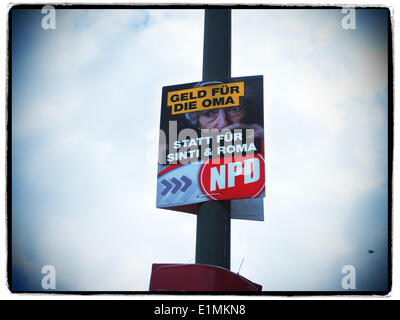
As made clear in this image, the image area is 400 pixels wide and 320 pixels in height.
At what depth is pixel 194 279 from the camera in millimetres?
8297

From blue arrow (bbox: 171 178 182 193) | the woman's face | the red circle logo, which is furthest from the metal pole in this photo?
the woman's face

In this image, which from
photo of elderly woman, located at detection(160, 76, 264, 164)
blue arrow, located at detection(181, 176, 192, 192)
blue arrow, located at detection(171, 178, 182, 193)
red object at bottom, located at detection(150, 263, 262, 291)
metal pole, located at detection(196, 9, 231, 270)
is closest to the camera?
red object at bottom, located at detection(150, 263, 262, 291)

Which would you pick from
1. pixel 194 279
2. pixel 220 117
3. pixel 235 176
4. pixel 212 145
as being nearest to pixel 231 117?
pixel 220 117

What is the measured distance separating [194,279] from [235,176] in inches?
88.8

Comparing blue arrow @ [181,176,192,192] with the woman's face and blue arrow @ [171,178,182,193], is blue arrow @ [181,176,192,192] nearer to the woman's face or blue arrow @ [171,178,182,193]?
blue arrow @ [171,178,182,193]

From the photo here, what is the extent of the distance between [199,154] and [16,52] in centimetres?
406

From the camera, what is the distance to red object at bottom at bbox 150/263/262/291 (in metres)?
8.25

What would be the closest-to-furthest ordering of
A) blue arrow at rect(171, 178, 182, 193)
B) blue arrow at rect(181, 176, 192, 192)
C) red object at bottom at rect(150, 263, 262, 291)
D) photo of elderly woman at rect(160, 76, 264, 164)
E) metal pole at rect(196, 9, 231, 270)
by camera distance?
red object at bottom at rect(150, 263, 262, 291) < photo of elderly woman at rect(160, 76, 264, 164) < metal pole at rect(196, 9, 231, 270) < blue arrow at rect(181, 176, 192, 192) < blue arrow at rect(171, 178, 182, 193)

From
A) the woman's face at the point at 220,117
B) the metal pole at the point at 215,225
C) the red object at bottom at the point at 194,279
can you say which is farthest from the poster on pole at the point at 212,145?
the red object at bottom at the point at 194,279

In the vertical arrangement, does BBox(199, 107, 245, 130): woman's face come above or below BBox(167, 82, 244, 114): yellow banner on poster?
below

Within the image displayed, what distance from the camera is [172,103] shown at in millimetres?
10375

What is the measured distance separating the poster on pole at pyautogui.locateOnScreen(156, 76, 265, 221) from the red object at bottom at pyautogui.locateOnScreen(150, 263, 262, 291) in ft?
5.69
